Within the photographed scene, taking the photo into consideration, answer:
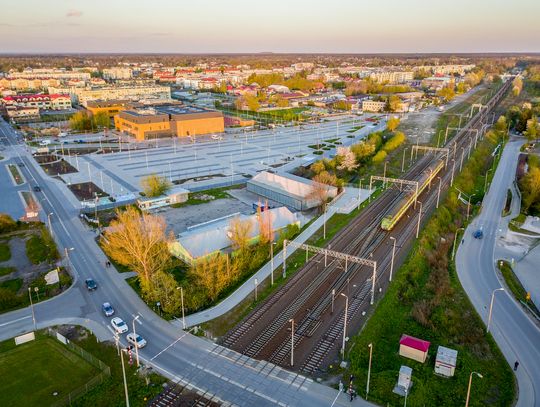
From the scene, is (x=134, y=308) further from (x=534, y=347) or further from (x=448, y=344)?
(x=534, y=347)

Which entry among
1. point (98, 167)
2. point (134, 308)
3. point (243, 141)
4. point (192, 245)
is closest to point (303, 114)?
point (243, 141)

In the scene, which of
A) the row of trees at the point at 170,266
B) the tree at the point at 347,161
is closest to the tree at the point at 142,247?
the row of trees at the point at 170,266

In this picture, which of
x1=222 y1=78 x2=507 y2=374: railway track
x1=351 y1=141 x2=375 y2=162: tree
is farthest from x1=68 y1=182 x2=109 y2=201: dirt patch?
x1=351 y1=141 x2=375 y2=162: tree

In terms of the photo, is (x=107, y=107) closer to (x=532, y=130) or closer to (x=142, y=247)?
(x=142, y=247)

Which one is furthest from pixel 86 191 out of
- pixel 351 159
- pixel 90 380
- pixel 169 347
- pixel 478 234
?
pixel 478 234

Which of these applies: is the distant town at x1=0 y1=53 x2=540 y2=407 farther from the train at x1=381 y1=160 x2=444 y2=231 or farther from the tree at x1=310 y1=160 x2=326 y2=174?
the train at x1=381 y1=160 x2=444 y2=231

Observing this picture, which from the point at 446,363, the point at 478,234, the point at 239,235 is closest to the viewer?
the point at 446,363

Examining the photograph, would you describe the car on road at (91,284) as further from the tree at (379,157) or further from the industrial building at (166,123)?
the industrial building at (166,123)

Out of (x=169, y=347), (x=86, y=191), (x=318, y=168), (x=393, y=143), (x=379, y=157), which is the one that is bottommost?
(x=169, y=347)
